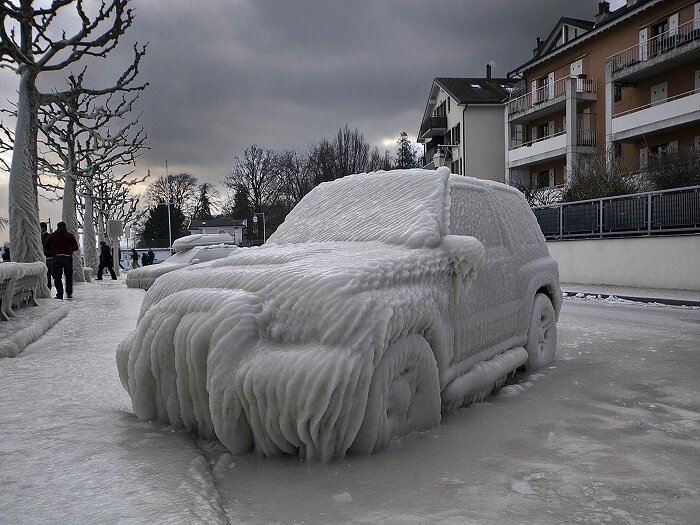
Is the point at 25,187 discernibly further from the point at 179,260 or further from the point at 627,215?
the point at 627,215

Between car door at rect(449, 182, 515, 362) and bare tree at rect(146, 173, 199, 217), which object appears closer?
car door at rect(449, 182, 515, 362)

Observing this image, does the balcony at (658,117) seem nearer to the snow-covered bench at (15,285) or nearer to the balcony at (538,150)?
the balcony at (538,150)

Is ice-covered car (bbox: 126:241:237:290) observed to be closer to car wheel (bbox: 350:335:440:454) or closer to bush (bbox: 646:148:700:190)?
bush (bbox: 646:148:700:190)

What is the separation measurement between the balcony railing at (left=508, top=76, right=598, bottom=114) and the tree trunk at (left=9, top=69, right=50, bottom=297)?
24965 millimetres

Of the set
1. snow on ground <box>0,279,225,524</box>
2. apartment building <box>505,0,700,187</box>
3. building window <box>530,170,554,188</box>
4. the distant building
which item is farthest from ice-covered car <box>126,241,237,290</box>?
the distant building

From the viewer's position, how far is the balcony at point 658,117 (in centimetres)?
2314

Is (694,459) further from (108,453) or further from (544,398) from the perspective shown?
(108,453)

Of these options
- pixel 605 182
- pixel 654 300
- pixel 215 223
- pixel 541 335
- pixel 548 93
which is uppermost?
pixel 548 93

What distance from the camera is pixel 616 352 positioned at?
5.95 meters

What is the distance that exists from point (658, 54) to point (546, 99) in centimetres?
803

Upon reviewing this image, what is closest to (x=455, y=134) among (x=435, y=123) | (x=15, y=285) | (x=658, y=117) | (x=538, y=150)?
(x=435, y=123)

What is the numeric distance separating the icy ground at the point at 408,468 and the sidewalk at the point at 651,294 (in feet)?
25.0

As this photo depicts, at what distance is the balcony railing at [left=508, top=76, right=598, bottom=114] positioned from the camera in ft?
100

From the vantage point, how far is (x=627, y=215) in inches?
607
